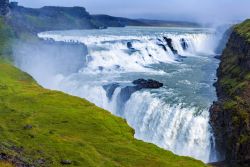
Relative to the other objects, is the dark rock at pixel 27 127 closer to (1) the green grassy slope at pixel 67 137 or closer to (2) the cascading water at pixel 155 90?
(1) the green grassy slope at pixel 67 137

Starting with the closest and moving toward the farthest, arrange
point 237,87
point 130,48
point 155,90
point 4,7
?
point 237,87
point 155,90
point 130,48
point 4,7

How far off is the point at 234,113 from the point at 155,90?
24.3 m

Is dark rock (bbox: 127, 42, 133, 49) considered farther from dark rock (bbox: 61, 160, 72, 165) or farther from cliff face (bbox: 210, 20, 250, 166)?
dark rock (bbox: 61, 160, 72, 165)

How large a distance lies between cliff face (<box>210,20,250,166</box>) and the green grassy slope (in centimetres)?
847

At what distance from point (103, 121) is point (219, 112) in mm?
15517

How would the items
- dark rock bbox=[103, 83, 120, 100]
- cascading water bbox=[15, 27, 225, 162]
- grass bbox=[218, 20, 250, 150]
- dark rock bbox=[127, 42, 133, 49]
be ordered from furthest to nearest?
dark rock bbox=[127, 42, 133, 49]
dark rock bbox=[103, 83, 120, 100]
cascading water bbox=[15, 27, 225, 162]
grass bbox=[218, 20, 250, 150]

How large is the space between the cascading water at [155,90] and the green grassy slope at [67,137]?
982 centimetres

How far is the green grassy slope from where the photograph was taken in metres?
43.4

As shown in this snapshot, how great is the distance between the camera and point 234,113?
56656 millimetres

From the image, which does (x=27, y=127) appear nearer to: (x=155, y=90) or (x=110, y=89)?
(x=155, y=90)

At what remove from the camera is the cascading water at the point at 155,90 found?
208ft

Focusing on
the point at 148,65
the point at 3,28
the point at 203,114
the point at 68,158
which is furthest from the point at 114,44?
the point at 68,158

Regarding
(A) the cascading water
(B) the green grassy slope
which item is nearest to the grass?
(A) the cascading water

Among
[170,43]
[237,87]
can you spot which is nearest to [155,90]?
[237,87]
